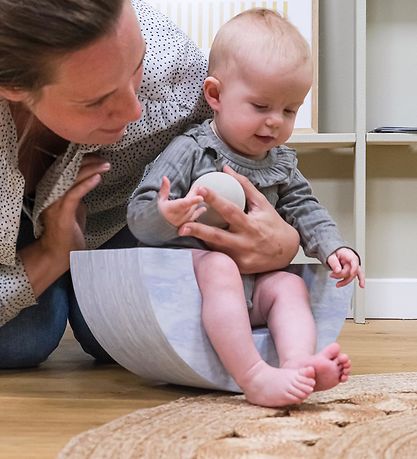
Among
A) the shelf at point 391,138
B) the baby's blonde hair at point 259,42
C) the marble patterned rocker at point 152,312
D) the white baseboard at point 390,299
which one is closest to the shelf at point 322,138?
the shelf at point 391,138

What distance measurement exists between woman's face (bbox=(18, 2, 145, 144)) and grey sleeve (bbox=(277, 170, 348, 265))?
351 mm

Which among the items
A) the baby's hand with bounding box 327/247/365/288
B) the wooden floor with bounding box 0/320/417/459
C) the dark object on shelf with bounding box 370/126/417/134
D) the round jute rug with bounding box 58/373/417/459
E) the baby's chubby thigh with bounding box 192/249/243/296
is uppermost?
the dark object on shelf with bounding box 370/126/417/134

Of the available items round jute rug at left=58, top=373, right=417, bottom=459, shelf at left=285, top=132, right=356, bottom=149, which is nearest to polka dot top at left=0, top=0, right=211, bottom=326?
round jute rug at left=58, top=373, right=417, bottom=459

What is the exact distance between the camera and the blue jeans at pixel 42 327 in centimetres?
139

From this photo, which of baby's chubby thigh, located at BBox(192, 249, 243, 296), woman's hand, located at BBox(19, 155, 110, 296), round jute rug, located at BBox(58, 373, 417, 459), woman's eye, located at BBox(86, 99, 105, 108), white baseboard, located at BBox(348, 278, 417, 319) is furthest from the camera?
white baseboard, located at BBox(348, 278, 417, 319)

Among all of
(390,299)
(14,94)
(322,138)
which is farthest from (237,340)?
(390,299)

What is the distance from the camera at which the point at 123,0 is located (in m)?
0.96

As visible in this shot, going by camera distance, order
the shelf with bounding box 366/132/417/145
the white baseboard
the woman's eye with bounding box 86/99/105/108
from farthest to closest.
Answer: the white baseboard
the shelf with bounding box 366/132/417/145
the woman's eye with bounding box 86/99/105/108

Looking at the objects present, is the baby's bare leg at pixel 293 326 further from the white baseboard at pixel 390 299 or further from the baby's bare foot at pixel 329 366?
the white baseboard at pixel 390 299

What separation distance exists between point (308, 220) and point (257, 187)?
3.9 inches

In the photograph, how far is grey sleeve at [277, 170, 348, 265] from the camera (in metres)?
1.23

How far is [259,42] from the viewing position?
3.85 feet

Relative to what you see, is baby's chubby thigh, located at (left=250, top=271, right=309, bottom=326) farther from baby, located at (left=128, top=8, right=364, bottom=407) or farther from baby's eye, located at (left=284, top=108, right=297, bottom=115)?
baby's eye, located at (left=284, top=108, right=297, bottom=115)

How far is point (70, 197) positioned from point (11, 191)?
0.29ft
